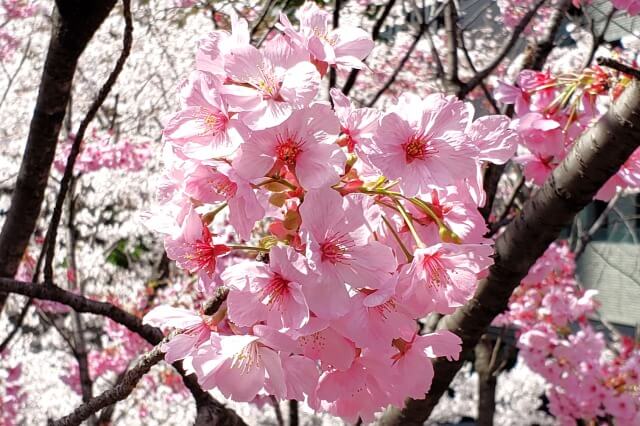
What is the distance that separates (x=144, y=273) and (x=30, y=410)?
1.88 meters

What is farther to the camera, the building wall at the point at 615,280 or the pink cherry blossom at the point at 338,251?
the building wall at the point at 615,280

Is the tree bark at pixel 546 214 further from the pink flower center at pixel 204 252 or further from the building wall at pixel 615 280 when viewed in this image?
the building wall at pixel 615 280

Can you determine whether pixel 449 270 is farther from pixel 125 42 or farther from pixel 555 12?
pixel 555 12

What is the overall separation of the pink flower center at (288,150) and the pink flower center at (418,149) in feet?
0.44

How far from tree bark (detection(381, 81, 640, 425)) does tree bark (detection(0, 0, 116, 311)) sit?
3.43 ft

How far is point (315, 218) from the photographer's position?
774mm

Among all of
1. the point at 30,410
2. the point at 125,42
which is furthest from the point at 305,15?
the point at 30,410

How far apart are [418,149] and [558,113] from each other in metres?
0.96

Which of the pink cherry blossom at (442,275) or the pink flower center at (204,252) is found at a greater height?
the pink flower center at (204,252)

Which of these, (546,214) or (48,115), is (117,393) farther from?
(546,214)

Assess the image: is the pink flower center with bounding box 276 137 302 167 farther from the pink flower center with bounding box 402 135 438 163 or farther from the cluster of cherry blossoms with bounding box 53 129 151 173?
the cluster of cherry blossoms with bounding box 53 129 151 173

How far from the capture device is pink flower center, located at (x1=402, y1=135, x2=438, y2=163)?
81 cm

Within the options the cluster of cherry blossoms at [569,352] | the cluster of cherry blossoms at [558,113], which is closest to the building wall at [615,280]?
the cluster of cherry blossoms at [569,352]

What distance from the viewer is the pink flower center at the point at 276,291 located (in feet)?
2.59
